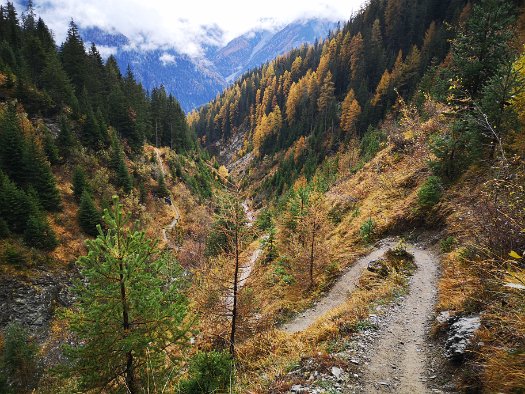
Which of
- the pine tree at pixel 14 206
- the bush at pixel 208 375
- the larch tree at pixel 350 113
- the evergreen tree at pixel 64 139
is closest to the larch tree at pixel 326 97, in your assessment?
the larch tree at pixel 350 113

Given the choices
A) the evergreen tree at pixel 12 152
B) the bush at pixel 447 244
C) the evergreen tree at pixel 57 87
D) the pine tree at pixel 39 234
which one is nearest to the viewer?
the bush at pixel 447 244

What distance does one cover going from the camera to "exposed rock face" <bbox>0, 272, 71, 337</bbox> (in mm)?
24469

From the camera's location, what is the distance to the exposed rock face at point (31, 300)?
24.5 meters

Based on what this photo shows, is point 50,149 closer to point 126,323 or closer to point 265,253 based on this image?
point 265,253

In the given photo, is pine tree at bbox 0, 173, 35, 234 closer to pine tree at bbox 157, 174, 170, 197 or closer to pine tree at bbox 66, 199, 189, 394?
pine tree at bbox 157, 174, 170, 197

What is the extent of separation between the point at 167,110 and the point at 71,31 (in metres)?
25.6

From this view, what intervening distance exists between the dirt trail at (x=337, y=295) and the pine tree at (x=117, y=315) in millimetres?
8422

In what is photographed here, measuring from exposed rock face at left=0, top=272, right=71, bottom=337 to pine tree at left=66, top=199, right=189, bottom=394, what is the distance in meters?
22.0

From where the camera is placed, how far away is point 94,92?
5925 cm

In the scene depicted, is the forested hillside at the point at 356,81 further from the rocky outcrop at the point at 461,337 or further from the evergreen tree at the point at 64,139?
the rocky outcrop at the point at 461,337

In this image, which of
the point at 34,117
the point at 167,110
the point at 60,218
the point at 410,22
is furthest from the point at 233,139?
the point at 60,218

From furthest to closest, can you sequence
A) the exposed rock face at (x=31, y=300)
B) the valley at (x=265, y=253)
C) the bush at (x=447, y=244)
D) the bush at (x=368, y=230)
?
the exposed rock face at (x=31, y=300) < the bush at (x=368, y=230) < the bush at (x=447, y=244) < the valley at (x=265, y=253)

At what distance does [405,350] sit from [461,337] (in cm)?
189

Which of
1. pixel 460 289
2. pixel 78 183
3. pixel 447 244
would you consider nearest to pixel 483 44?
pixel 447 244
